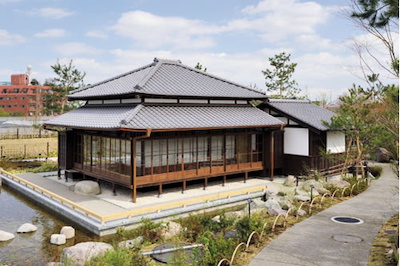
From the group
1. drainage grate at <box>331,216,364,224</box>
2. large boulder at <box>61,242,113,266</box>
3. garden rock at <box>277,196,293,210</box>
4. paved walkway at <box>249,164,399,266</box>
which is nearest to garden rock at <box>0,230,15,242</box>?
large boulder at <box>61,242,113,266</box>

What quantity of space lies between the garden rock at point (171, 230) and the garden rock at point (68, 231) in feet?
10.1

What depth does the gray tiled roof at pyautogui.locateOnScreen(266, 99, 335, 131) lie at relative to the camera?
19.0 meters

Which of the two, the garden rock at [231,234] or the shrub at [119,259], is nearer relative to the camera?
the shrub at [119,259]

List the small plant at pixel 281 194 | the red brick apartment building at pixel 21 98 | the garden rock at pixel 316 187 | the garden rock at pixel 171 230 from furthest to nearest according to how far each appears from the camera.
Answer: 1. the red brick apartment building at pixel 21 98
2. the garden rock at pixel 316 187
3. the small plant at pixel 281 194
4. the garden rock at pixel 171 230

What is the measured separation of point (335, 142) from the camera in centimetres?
2003

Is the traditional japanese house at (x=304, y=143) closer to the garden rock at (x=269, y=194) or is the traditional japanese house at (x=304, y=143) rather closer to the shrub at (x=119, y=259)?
the garden rock at (x=269, y=194)

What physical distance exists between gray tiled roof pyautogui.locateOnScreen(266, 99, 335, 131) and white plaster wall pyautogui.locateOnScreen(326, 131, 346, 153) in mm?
878

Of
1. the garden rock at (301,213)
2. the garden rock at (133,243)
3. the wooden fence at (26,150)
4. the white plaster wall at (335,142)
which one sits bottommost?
the garden rock at (133,243)

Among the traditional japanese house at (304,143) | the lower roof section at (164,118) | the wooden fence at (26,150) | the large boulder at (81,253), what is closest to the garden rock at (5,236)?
the large boulder at (81,253)

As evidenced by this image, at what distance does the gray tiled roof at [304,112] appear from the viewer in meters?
19.0

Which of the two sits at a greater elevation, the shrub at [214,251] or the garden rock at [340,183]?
the garden rock at [340,183]

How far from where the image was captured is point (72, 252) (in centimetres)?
902

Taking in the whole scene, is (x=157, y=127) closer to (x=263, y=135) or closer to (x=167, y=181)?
(x=167, y=181)

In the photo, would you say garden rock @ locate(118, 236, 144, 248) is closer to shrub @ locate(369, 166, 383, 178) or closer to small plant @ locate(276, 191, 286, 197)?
→ small plant @ locate(276, 191, 286, 197)
